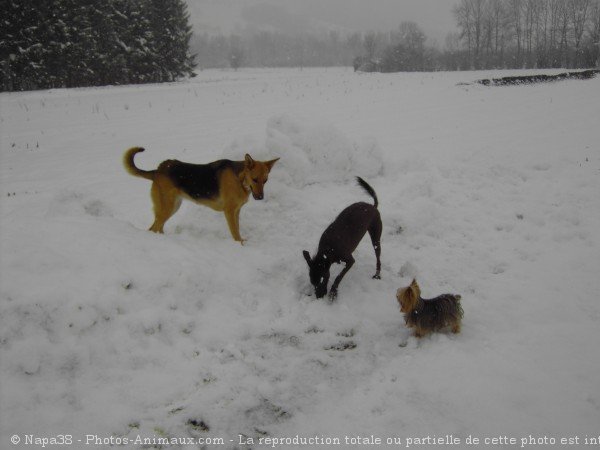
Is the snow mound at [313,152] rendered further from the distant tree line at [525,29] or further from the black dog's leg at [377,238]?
the distant tree line at [525,29]

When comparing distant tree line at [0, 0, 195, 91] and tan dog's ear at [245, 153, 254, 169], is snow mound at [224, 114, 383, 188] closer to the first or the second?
tan dog's ear at [245, 153, 254, 169]

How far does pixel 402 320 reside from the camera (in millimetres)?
3867

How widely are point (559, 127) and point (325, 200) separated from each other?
356 inches

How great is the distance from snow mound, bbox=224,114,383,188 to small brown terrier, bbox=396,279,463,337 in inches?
152

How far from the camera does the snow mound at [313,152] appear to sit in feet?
22.5

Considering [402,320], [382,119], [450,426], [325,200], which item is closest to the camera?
[450,426]

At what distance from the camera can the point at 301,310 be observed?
3.94m

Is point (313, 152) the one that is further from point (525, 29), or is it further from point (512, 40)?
point (512, 40)

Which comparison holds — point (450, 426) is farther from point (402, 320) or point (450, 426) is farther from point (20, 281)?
point (20, 281)

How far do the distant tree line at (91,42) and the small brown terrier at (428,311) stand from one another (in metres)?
33.3

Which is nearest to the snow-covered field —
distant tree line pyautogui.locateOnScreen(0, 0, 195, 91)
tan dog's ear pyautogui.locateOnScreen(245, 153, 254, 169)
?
tan dog's ear pyautogui.locateOnScreen(245, 153, 254, 169)

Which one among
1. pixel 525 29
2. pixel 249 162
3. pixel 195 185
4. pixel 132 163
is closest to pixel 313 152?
pixel 249 162

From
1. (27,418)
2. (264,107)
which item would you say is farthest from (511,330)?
(264,107)

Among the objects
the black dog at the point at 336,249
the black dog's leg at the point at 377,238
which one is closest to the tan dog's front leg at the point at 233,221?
the black dog at the point at 336,249
